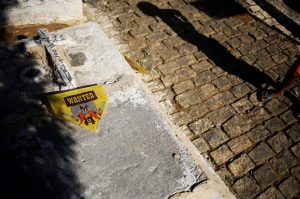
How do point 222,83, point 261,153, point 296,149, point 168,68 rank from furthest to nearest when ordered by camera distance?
point 168,68, point 222,83, point 296,149, point 261,153

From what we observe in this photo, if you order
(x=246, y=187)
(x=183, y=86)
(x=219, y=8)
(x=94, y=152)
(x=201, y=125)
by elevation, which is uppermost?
(x=219, y=8)

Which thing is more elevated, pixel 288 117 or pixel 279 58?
pixel 279 58

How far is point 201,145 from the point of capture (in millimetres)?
4133

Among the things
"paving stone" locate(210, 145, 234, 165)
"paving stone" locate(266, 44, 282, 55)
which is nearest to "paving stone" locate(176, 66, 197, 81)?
"paving stone" locate(210, 145, 234, 165)

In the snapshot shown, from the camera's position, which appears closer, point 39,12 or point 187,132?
point 187,132

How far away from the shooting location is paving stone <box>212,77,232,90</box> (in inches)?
192

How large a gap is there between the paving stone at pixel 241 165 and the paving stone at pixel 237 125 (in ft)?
1.21

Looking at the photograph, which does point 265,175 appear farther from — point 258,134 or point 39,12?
point 39,12

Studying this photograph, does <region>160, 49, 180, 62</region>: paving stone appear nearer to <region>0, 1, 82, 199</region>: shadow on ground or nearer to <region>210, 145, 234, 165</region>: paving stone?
<region>210, 145, 234, 165</region>: paving stone

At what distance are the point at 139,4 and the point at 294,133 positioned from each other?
3884mm

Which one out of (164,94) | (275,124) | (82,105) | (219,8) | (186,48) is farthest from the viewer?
(219,8)

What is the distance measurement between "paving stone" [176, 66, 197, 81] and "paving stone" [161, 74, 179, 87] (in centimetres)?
8

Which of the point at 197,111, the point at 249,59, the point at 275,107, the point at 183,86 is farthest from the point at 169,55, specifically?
the point at 275,107

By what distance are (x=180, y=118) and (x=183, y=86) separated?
643mm
